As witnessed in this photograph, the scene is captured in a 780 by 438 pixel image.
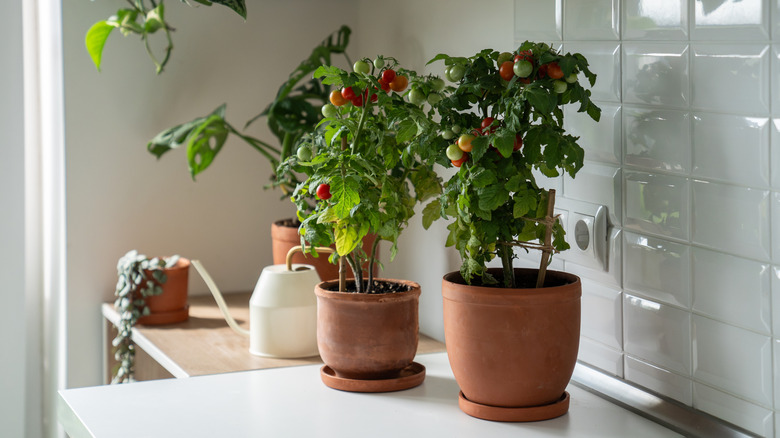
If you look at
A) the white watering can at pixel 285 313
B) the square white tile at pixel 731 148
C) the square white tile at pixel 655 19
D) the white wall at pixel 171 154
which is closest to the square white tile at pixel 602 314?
the square white tile at pixel 731 148

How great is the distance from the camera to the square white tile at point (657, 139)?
0.96 meters

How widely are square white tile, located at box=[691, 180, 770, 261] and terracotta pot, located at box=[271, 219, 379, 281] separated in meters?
0.81

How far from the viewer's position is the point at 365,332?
3.64 ft

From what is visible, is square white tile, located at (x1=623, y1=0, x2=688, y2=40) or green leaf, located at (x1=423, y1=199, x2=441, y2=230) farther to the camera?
green leaf, located at (x1=423, y1=199, x2=441, y2=230)

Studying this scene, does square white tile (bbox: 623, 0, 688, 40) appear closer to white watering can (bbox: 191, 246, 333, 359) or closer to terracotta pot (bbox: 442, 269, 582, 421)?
terracotta pot (bbox: 442, 269, 582, 421)

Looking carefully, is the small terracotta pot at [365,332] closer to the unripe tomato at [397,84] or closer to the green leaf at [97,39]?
the unripe tomato at [397,84]

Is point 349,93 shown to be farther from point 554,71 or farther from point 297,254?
point 297,254

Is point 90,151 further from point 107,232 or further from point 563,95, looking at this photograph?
point 563,95

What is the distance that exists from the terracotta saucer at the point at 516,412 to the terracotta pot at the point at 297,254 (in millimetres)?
680

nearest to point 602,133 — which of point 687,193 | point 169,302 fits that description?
point 687,193

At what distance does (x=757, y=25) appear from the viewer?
852mm

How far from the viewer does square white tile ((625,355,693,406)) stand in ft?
3.24

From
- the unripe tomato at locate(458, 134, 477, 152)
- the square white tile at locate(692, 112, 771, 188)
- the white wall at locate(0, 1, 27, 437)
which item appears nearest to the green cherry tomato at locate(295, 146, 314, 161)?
the unripe tomato at locate(458, 134, 477, 152)

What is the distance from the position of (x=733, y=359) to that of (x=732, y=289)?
0.08m
